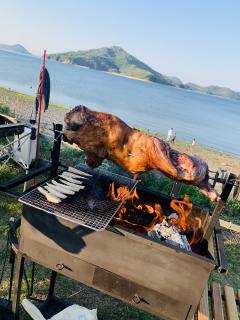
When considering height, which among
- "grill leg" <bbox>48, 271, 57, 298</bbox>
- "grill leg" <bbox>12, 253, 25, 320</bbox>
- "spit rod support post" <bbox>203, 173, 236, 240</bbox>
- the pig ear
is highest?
the pig ear

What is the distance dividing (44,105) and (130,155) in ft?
12.2

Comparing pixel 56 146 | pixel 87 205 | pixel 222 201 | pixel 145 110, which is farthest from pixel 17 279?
pixel 145 110

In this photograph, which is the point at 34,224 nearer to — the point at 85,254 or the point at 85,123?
the point at 85,254

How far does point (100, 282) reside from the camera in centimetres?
291

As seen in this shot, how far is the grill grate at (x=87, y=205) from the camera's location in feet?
8.73

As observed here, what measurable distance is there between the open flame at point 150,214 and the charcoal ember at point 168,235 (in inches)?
4.8

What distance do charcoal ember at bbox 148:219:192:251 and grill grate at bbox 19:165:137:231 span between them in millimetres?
447

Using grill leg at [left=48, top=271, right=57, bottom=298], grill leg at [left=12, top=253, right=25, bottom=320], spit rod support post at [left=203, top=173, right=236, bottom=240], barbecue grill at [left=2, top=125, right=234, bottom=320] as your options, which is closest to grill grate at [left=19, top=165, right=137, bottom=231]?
barbecue grill at [left=2, top=125, right=234, bottom=320]

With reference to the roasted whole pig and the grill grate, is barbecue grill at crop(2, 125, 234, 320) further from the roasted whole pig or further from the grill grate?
the roasted whole pig

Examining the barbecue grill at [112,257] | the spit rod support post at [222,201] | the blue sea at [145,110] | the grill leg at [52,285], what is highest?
the spit rod support post at [222,201]

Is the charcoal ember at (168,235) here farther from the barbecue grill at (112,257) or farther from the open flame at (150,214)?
the barbecue grill at (112,257)

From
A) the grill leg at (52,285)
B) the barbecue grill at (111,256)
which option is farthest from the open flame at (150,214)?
the grill leg at (52,285)

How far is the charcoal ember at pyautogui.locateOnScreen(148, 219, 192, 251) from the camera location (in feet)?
9.94

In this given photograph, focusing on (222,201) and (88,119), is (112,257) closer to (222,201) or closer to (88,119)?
(222,201)
